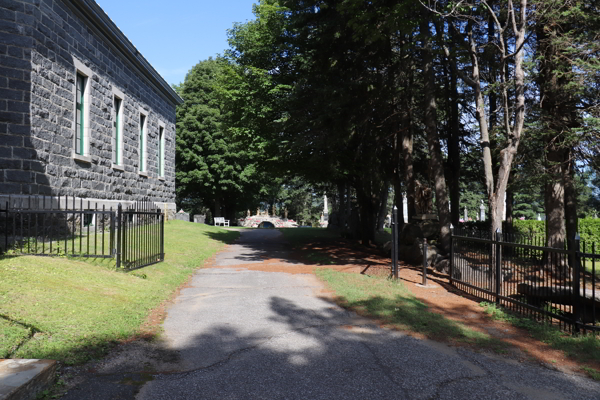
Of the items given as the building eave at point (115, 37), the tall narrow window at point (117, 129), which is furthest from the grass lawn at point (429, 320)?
the building eave at point (115, 37)

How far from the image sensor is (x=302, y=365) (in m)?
4.97

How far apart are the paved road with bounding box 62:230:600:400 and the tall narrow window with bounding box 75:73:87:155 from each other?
884 centimetres

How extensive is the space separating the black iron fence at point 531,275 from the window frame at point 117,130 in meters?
12.8

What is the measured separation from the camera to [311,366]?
494 centimetres

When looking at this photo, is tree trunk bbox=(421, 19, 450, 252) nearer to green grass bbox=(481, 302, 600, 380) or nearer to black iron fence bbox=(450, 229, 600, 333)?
black iron fence bbox=(450, 229, 600, 333)

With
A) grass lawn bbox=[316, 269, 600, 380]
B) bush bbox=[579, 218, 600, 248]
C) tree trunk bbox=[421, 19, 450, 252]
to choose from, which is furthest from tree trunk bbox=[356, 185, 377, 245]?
grass lawn bbox=[316, 269, 600, 380]

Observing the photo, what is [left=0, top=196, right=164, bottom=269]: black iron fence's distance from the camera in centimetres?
933

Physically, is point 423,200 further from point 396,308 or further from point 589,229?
point 589,229

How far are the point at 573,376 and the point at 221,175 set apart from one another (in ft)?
119

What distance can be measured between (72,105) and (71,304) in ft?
29.7

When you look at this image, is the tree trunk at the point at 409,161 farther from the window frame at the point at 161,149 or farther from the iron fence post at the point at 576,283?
the window frame at the point at 161,149

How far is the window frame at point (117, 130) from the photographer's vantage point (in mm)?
16891

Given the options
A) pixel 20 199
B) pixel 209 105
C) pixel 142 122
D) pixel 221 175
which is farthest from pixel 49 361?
pixel 209 105

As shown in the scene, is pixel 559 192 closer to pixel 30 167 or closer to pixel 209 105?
pixel 30 167
